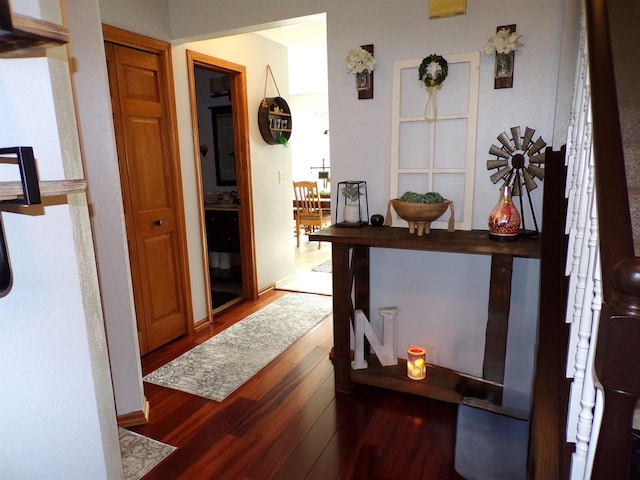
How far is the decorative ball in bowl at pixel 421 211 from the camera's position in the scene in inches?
83.4

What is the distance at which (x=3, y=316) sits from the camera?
991 mm

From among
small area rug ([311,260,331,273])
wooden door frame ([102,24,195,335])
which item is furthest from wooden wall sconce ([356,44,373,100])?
small area rug ([311,260,331,273])

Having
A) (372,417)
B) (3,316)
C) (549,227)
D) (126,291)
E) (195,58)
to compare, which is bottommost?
(372,417)

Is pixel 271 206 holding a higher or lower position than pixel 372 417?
higher

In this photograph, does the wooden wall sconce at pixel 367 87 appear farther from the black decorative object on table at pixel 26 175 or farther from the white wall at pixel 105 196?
the black decorative object on table at pixel 26 175

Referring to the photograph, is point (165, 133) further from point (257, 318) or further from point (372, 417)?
point (372, 417)

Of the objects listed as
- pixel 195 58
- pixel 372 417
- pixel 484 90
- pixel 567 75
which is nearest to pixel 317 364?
pixel 372 417

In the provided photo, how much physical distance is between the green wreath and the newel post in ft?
5.88

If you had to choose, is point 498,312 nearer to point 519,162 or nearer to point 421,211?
point 421,211

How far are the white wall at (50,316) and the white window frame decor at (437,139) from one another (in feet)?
5.73

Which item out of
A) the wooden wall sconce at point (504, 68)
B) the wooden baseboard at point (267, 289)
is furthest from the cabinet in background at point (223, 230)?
the wooden wall sconce at point (504, 68)

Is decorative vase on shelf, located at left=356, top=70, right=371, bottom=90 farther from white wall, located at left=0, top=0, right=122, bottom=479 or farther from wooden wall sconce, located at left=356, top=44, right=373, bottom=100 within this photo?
white wall, located at left=0, top=0, right=122, bottom=479

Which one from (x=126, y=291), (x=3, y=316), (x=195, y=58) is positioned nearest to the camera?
(x=3, y=316)

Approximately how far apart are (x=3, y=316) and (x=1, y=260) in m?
0.27
